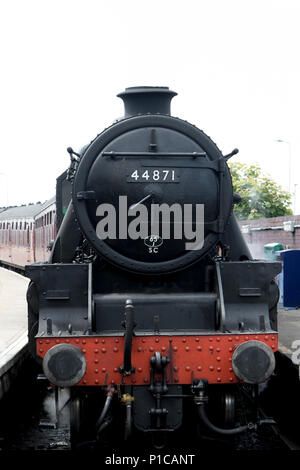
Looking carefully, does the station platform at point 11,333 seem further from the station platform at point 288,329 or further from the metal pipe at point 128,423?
the station platform at point 288,329

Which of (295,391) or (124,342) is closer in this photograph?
(124,342)

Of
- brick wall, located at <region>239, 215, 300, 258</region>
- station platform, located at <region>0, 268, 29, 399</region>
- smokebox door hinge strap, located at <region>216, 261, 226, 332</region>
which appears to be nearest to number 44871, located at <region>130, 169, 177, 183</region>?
smokebox door hinge strap, located at <region>216, 261, 226, 332</region>

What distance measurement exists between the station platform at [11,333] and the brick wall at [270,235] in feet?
24.5

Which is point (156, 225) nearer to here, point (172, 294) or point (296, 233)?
point (172, 294)

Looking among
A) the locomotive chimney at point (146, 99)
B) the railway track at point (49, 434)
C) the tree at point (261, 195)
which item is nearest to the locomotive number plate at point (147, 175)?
the locomotive chimney at point (146, 99)

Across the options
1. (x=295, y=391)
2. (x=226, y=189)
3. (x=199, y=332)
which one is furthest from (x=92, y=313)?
(x=295, y=391)

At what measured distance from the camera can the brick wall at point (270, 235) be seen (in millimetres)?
19016

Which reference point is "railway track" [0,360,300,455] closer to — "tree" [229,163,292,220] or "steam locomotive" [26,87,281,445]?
"steam locomotive" [26,87,281,445]

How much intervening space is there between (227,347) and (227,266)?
72cm

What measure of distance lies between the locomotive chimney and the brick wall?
44.7 ft

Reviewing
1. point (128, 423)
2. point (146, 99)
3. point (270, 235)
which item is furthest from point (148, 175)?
point (270, 235)

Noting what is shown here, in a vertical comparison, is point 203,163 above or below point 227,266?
above

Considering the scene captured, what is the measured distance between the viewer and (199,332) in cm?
470
